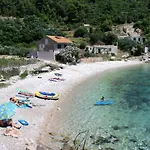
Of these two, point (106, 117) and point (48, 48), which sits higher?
point (48, 48)

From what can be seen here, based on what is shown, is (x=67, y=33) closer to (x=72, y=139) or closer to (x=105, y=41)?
(x=105, y=41)

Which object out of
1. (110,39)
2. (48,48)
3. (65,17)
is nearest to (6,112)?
(48,48)

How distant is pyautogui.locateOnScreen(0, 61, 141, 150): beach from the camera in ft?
65.3

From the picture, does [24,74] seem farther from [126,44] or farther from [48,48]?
[126,44]

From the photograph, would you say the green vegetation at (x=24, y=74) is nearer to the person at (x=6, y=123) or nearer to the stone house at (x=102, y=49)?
the person at (x=6, y=123)

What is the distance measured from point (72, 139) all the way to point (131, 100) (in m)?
14.9

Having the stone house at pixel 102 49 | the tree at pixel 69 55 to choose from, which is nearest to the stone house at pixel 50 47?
the tree at pixel 69 55

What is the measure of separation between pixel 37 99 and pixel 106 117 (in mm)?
8130

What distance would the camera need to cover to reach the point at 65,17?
375 feet

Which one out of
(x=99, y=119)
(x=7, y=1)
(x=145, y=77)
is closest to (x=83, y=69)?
(x=145, y=77)

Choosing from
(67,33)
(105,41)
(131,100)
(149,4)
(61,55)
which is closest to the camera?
(131,100)

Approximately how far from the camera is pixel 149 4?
125688 millimetres

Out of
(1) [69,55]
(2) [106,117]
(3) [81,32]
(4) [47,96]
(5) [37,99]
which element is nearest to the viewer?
(2) [106,117]

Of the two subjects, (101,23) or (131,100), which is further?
(101,23)
